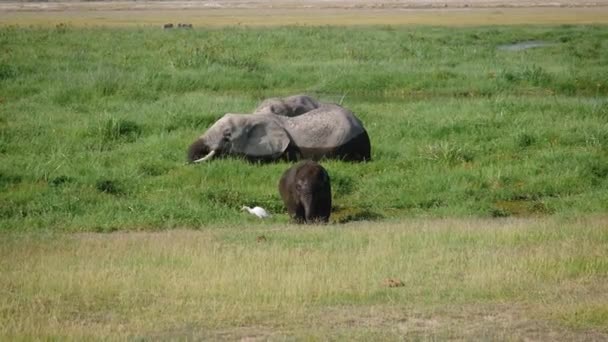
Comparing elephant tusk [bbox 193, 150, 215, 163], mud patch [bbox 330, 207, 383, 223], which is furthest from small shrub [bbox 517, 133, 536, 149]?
elephant tusk [bbox 193, 150, 215, 163]

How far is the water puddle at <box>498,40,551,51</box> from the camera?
34775 mm

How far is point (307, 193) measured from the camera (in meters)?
11.4

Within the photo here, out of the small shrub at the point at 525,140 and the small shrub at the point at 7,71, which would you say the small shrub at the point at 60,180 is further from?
the small shrub at the point at 7,71

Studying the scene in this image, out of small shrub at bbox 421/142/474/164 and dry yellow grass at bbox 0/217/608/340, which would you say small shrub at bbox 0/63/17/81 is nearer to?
small shrub at bbox 421/142/474/164

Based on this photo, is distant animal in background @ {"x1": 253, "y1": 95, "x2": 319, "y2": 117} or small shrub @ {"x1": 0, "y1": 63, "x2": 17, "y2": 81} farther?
small shrub @ {"x1": 0, "y1": 63, "x2": 17, "y2": 81}

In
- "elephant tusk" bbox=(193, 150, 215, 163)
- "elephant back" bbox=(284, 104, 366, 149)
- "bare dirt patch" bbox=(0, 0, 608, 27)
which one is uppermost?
"elephant back" bbox=(284, 104, 366, 149)

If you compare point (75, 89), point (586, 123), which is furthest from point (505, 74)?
point (75, 89)

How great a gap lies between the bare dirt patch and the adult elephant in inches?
1491

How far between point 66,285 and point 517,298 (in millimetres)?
3457

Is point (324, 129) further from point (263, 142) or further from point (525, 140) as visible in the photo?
point (525, 140)

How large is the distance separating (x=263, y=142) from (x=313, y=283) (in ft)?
22.6

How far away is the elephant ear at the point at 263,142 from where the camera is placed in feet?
47.7

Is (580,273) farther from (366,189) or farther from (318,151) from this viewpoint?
(318,151)

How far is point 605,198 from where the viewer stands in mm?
12648
